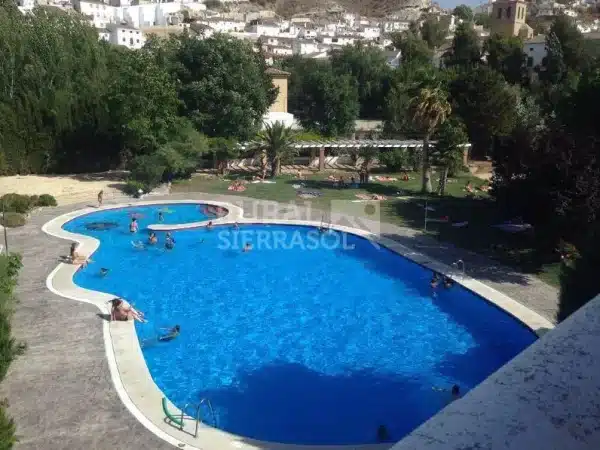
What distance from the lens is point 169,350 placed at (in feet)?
52.0

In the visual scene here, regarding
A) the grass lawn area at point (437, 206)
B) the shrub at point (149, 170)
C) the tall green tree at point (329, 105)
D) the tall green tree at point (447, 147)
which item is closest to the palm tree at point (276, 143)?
the grass lawn area at point (437, 206)

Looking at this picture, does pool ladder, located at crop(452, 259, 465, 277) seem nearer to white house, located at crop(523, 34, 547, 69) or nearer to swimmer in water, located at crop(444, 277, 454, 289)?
swimmer in water, located at crop(444, 277, 454, 289)

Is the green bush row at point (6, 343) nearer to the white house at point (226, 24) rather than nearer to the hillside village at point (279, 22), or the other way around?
the hillside village at point (279, 22)

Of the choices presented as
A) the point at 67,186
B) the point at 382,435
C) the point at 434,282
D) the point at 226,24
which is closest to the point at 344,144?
the point at 67,186

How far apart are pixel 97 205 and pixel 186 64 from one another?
45.8 ft

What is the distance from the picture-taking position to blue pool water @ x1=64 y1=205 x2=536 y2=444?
519 inches

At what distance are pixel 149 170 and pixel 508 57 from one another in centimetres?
4186

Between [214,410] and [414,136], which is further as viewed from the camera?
[414,136]

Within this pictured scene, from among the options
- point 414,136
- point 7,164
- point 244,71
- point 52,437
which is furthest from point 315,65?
point 52,437

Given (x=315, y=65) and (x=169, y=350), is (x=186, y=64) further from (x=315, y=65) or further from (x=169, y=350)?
(x=315, y=65)

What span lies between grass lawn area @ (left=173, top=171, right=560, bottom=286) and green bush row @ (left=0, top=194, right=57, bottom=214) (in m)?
7.77

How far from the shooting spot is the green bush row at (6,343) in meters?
8.38

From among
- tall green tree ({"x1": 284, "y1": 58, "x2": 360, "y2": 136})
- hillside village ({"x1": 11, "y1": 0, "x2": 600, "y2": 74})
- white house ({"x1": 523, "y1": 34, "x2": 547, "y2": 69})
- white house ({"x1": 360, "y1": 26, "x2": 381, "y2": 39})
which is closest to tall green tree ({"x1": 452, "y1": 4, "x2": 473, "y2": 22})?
hillside village ({"x1": 11, "y1": 0, "x2": 600, "y2": 74})

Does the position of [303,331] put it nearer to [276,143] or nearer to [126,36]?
[276,143]
